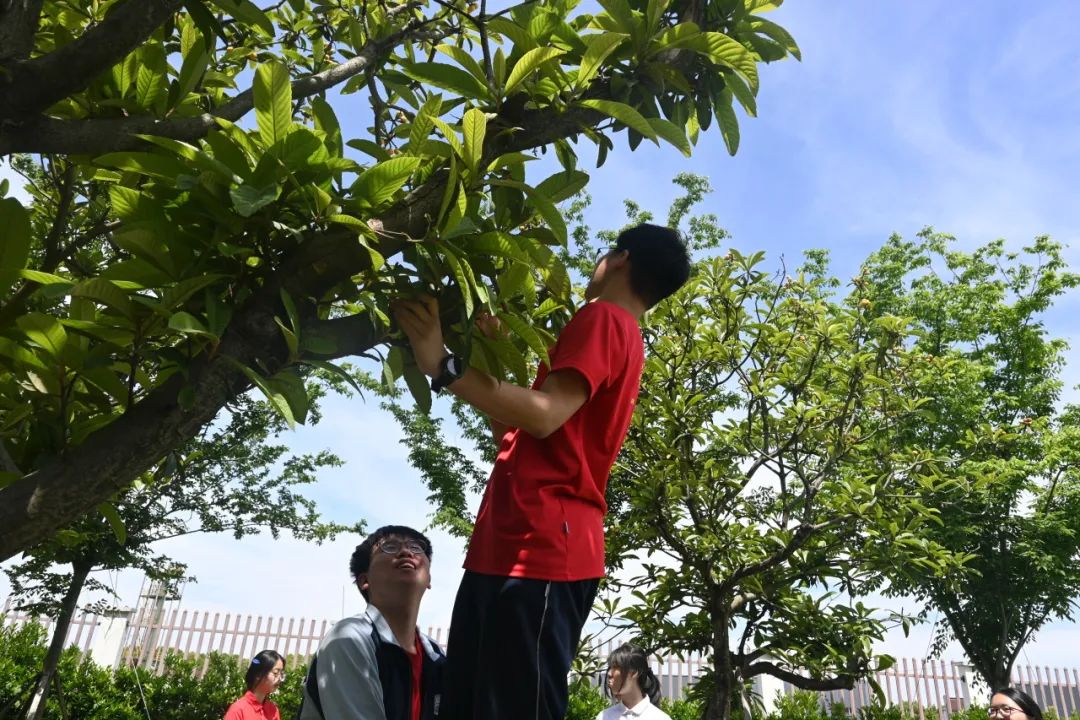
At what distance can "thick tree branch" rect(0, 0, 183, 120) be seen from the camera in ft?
4.34

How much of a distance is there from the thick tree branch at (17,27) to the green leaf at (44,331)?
46cm

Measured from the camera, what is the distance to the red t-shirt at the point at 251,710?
515 centimetres

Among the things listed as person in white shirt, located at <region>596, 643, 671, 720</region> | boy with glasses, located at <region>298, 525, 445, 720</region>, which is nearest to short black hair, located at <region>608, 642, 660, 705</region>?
person in white shirt, located at <region>596, 643, 671, 720</region>

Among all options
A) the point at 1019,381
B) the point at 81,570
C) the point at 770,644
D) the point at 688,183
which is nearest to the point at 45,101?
the point at 770,644

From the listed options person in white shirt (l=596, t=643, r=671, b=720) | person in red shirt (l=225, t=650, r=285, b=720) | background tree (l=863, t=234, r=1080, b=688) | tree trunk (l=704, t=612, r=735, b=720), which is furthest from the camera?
background tree (l=863, t=234, r=1080, b=688)

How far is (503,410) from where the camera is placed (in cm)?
144

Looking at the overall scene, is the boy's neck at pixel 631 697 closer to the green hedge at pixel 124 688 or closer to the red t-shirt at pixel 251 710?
the red t-shirt at pixel 251 710

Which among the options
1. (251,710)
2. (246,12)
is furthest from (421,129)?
(251,710)

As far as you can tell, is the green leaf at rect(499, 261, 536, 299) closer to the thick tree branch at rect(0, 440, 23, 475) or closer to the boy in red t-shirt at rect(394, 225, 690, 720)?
the boy in red t-shirt at rect(394, 225, 690, 720)

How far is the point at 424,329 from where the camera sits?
4.57 ft

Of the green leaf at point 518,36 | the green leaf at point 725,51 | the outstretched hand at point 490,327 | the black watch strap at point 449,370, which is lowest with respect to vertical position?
the black watch strap at point 449,370

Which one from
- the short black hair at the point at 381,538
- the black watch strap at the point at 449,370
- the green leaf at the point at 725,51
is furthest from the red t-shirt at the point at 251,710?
the green leaf at the point at 725,51

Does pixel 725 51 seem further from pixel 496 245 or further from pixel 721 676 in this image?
pixel 721 676

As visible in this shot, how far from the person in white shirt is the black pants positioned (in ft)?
10.4
